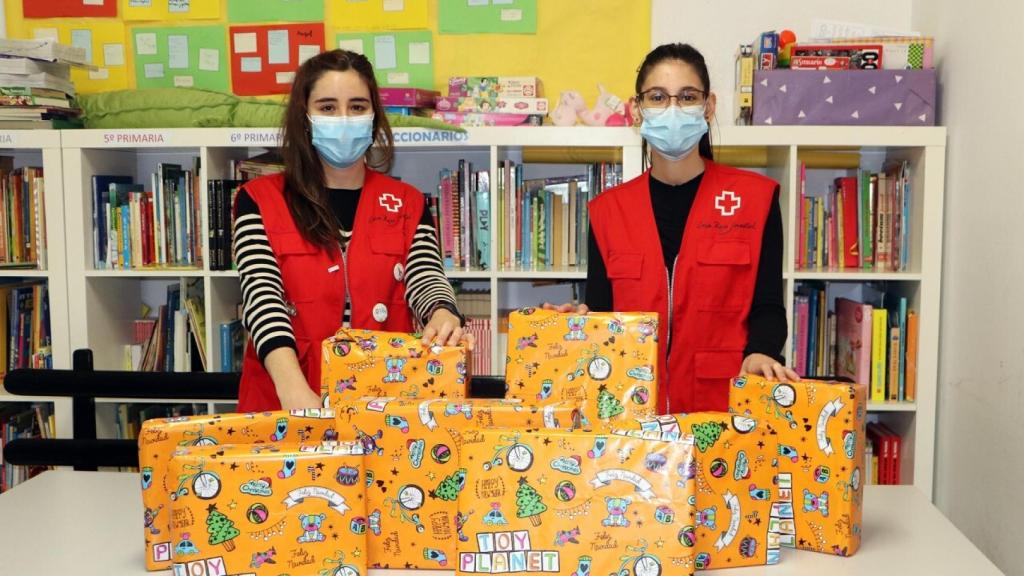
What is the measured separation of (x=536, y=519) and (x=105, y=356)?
2390 mm

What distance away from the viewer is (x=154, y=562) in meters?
1.21

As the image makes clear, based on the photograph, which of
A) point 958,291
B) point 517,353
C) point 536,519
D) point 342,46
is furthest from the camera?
point 342,46

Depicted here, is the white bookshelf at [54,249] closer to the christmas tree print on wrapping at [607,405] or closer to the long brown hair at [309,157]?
the long brown hair at [309,157]

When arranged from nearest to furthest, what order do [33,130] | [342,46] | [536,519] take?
[536,519]
[33,130]
[342,46]

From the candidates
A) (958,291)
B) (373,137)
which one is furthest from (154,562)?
(958,291)

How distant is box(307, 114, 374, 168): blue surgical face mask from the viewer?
1824 mm

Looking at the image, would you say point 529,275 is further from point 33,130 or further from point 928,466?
point 33,130

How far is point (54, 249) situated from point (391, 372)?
207 cm

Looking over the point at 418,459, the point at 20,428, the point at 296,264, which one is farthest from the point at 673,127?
the point at 20,428

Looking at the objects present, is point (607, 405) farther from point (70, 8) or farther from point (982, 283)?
point (70, 8)

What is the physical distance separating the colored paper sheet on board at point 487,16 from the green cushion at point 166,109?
82cm

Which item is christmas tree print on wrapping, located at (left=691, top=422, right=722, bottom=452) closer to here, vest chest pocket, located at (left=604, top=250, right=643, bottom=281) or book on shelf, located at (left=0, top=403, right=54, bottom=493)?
vest chest pocket, located at (left=604, top=250, right=643, bottom=281)

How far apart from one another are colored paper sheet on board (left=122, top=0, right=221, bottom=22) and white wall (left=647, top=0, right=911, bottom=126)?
162 cm

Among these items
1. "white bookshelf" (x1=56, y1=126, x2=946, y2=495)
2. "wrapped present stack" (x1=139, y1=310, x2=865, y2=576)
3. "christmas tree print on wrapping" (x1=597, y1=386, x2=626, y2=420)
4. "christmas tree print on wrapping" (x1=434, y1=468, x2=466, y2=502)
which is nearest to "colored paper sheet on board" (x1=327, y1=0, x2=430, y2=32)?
"white bookshelf" (x1=56, y1=126, x2=946, y2=495)
